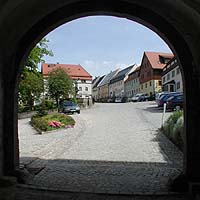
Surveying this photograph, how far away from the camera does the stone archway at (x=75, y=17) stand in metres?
6.18

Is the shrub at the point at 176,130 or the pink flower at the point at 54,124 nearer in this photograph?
the shrub at the point at 176,130

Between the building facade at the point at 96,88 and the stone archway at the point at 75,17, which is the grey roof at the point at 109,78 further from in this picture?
the stone archway at the point at 75,17

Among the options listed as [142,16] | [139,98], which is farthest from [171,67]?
[142,16]

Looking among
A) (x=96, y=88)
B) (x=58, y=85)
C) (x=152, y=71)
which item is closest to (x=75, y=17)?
(x=58, y=85)

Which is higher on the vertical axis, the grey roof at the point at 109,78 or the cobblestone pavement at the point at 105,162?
the grey roof at the point at 109,78

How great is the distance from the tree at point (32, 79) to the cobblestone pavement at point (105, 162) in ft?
46.3

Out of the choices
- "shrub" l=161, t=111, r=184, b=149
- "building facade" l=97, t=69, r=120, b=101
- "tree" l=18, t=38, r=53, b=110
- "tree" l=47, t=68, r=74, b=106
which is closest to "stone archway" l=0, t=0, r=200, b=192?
"shrub" l=161, t=111, r=184, b=149

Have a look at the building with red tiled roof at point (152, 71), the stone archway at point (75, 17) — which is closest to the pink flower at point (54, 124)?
the stone archway at point (75, 17)

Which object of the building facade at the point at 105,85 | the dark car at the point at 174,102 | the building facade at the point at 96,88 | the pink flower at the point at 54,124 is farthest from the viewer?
the building facade at the point at 96,88

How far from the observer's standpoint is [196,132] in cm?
650

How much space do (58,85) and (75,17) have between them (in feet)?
122

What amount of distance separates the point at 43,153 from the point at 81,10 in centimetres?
684

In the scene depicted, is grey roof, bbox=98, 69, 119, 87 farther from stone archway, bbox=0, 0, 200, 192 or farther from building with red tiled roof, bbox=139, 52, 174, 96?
stone archway, bbox=0, 0, 200, 192

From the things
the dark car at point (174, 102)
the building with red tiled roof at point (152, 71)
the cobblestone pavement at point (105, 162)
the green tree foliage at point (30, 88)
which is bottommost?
the cobblestone pavement at point (105, 162)
